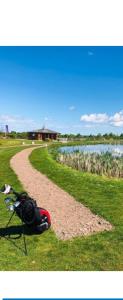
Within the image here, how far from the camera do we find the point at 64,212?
11227 millimetres

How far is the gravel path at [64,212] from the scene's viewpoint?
9445mm

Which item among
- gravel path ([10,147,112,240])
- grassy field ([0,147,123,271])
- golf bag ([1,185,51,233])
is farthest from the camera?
gravel path ([10,147,112,240])

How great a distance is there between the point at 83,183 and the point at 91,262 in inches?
374

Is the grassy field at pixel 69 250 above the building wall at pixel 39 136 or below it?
below

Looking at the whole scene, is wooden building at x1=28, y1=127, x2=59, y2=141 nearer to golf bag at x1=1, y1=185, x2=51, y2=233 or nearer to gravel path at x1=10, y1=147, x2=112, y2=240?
gravel path at x1=10, y1=147, x2=112, y2=240

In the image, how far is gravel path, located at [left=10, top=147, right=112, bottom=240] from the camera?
9445mm

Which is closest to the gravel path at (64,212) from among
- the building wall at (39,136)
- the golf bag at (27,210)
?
the golf bag at (27,210)

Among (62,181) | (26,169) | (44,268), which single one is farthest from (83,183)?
(44,268)

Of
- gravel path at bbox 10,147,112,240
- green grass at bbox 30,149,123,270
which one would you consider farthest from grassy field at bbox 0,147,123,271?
gravel path at bbox 10,147,112,240

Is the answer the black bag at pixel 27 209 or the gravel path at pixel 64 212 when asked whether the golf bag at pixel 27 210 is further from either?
the gravel path at pixel 64 212

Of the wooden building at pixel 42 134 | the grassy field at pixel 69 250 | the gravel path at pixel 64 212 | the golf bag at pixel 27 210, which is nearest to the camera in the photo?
the grassy field at pixel 69 250

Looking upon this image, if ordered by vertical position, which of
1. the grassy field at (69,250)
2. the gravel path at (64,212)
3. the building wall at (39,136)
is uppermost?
the building wall at (39,136)

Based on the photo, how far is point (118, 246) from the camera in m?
8.23

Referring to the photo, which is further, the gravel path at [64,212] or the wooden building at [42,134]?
the wooden building at [42,134]
